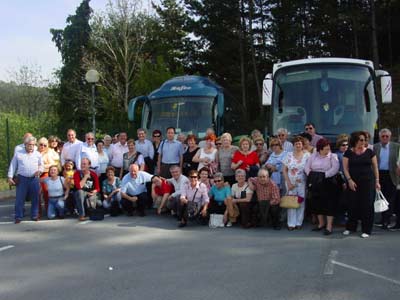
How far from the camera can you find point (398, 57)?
3512 cm

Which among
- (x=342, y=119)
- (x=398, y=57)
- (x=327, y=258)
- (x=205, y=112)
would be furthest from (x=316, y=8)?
(x=327, y=258)

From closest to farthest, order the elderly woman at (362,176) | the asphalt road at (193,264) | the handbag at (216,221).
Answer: the asphalt road at (193,264), the elderly woman at (362,176), the handbag at (216,221)

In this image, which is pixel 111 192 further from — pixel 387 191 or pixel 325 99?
pixel 387 191

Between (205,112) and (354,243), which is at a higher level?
(205,112)

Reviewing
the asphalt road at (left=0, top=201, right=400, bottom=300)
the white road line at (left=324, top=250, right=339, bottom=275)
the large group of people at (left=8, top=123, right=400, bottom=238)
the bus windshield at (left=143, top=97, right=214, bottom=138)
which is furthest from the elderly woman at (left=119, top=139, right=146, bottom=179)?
the white road line at (left=324, top=250, right=339, bottom=275)

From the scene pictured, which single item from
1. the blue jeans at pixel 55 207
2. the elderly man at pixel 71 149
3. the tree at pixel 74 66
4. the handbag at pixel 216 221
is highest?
the tree at pixel 74 66

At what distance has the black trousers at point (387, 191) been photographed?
9133 millimetres

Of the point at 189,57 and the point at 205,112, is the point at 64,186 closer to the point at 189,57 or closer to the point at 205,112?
the point at 205,112

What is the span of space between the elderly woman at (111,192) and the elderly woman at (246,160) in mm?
2664

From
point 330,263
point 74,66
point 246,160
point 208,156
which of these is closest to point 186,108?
point 208,156

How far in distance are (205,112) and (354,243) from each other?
8.24 m

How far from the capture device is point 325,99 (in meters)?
11.5

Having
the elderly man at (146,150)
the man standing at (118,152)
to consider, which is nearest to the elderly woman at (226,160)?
the elderly man at (146,150)

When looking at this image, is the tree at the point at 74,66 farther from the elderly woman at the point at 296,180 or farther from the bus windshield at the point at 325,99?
the elderly woman at the point at 296,180
